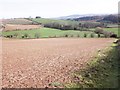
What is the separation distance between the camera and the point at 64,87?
10383 mm

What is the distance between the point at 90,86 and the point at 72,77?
1418mm

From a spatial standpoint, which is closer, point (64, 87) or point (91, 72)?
point (64, 87)

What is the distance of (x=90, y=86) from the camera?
1116 centimetres

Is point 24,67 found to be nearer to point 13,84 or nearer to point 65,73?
point 65,73

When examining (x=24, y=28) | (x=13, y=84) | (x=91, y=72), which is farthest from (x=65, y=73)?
(x=24, y=28)

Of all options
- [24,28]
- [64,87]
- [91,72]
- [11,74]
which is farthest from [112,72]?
[24,28]

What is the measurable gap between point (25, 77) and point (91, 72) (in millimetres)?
4229

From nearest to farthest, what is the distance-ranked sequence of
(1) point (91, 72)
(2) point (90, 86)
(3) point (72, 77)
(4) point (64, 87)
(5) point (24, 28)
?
(4) point (64, 87)
(2) point (90, 86)
(3) point (72, 77)
(1) point (91, 72)
(5) point (24, 28)

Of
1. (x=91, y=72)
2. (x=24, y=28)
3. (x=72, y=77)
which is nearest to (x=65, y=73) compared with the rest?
(x=72, y=77)

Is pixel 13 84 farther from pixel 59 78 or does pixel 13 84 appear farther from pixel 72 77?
pixel 72 77

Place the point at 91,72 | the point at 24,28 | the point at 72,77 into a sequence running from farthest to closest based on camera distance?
the point at 24,28 < the point at 91,72 < the point at 72,77

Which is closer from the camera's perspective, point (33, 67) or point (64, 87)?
point (64, 87)

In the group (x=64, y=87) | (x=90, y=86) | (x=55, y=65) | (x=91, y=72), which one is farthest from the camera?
(x=55, y=65)

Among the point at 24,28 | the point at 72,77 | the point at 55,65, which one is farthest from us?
the point at 24,28
